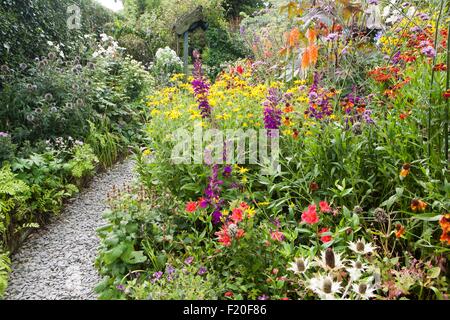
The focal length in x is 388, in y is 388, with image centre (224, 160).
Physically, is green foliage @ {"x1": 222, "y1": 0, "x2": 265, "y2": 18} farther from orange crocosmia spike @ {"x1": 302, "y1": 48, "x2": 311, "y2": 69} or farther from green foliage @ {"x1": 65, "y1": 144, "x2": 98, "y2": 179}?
orange crocosmia spike @ {"x1": 302, "y1": 48, "x2": 311, "y2": 69}

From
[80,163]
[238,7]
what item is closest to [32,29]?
[80,163]

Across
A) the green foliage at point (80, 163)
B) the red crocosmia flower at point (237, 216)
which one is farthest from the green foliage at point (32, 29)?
the red crocosmia flower at point (237, 216)

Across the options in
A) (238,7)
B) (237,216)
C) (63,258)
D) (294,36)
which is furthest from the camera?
Answer: (238,7)

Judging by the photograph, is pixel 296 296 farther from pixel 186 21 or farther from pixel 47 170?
pixel 186 21

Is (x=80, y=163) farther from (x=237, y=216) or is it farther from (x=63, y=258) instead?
(x=237, y=216)

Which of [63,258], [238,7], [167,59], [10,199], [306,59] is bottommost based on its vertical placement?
[63,258]

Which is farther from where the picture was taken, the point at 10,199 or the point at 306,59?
the point at 10,199

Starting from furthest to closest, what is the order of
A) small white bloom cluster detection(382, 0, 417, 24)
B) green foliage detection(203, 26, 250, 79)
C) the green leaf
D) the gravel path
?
green foliage detection(203, 26, 250, 79), the gravel path, small white bloom cluster detection(382, 0, 417, 24), the green leaf

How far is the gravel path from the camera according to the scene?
2.45 m

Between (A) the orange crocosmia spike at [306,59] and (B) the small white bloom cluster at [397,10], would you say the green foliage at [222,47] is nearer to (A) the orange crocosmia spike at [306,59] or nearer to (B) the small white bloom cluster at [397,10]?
(B) the small white bloom cluster at [397,10]

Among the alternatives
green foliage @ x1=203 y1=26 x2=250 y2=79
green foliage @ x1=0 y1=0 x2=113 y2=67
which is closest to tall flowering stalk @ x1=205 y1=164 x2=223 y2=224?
green foliage @ x1=0 y1=0 x2=113 y2=67

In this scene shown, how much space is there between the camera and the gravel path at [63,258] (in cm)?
245

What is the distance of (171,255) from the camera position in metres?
2.23

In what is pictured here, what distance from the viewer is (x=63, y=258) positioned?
2799 millimetres
